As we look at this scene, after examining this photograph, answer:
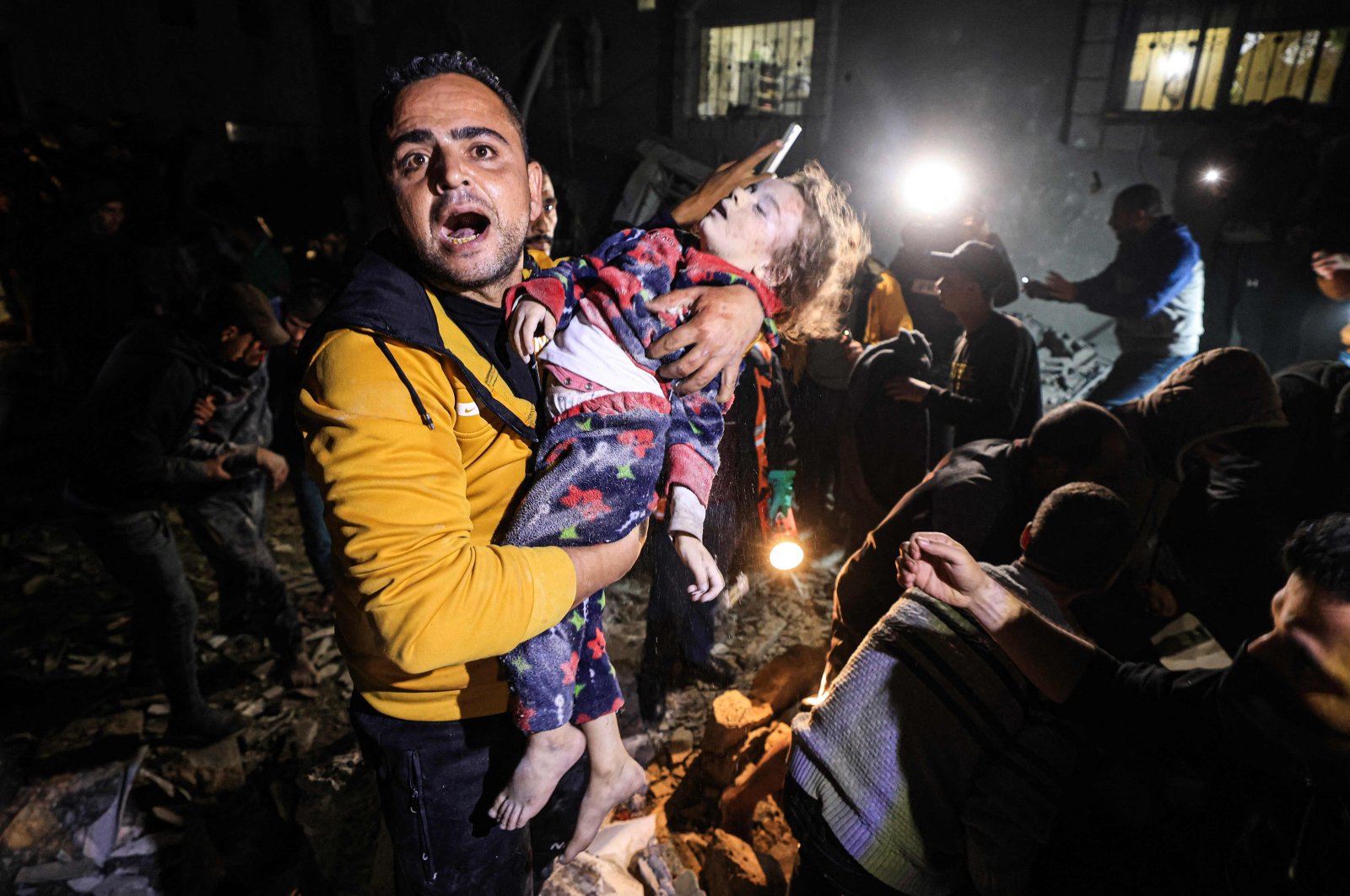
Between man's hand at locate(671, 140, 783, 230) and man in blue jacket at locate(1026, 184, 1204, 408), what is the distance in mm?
5382

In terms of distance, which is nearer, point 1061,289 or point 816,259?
point 816,259

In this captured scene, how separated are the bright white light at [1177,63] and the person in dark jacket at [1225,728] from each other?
1144 centimetres

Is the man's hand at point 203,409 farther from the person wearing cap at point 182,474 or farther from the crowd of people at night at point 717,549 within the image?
the crowd of people at night at point 717,549

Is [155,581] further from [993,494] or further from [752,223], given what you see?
[993,494]

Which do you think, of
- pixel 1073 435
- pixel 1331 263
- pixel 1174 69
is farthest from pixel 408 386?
pixel 1174 69

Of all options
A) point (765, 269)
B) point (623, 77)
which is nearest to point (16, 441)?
point (765, 269)

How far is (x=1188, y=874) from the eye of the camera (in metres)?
1.86

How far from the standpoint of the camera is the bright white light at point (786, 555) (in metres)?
2.99

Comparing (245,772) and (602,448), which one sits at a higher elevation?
(602,448)

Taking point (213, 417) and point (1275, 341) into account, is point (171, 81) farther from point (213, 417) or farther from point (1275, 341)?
point (1275, 341)

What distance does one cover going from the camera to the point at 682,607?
438 centimetres

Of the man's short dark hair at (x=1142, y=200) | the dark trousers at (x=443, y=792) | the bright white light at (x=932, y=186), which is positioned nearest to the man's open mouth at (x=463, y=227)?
the dark trousers at (x=443, y=792)

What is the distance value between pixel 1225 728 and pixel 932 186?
36.6 ft

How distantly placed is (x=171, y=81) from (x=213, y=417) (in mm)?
17086
